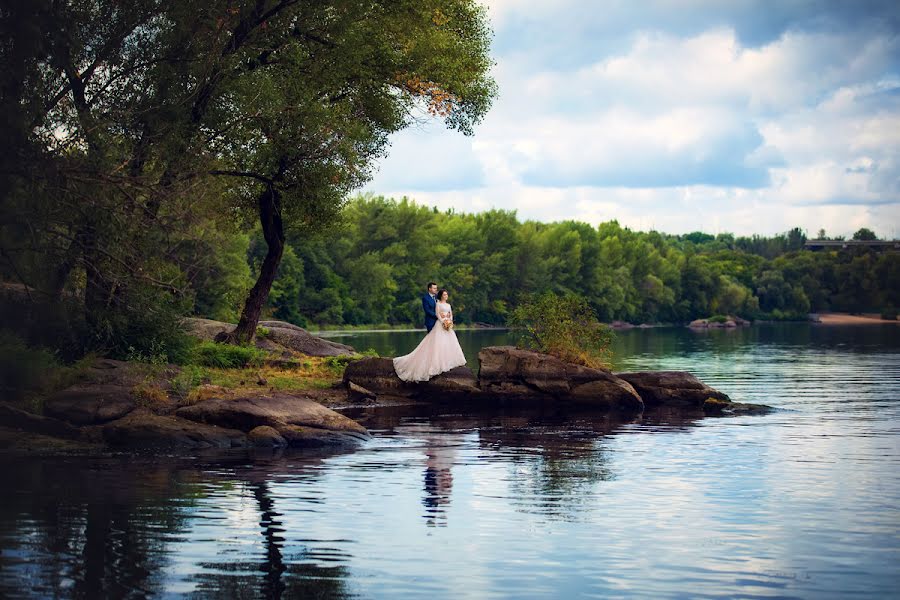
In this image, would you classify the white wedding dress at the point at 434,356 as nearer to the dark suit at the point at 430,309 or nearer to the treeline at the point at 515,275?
the dark suit at the point at 430,309

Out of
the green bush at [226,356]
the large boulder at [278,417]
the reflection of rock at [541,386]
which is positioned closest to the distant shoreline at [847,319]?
the reflection of rock at [541,386]

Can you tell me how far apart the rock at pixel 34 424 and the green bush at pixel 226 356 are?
375 inches

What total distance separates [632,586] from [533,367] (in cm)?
2003

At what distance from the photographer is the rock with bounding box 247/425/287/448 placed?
21.4m

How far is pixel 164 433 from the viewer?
68.0 feet

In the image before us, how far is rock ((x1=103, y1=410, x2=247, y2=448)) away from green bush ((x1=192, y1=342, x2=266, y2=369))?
30.3 feet

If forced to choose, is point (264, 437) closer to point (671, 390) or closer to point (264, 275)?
point (264, 275)

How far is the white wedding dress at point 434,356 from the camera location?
3134 cm

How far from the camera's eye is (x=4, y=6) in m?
20.2

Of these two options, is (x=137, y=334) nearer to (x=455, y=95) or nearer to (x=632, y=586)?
(x=455, y=95)

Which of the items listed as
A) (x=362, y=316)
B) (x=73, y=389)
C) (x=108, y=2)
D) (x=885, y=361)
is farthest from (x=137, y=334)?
(x=362, y=316)

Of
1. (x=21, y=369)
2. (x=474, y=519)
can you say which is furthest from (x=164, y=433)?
(x=474, y=519)

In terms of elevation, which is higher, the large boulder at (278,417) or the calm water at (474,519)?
the large boulder at (278,417)

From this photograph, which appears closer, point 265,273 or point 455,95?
point 265,273
